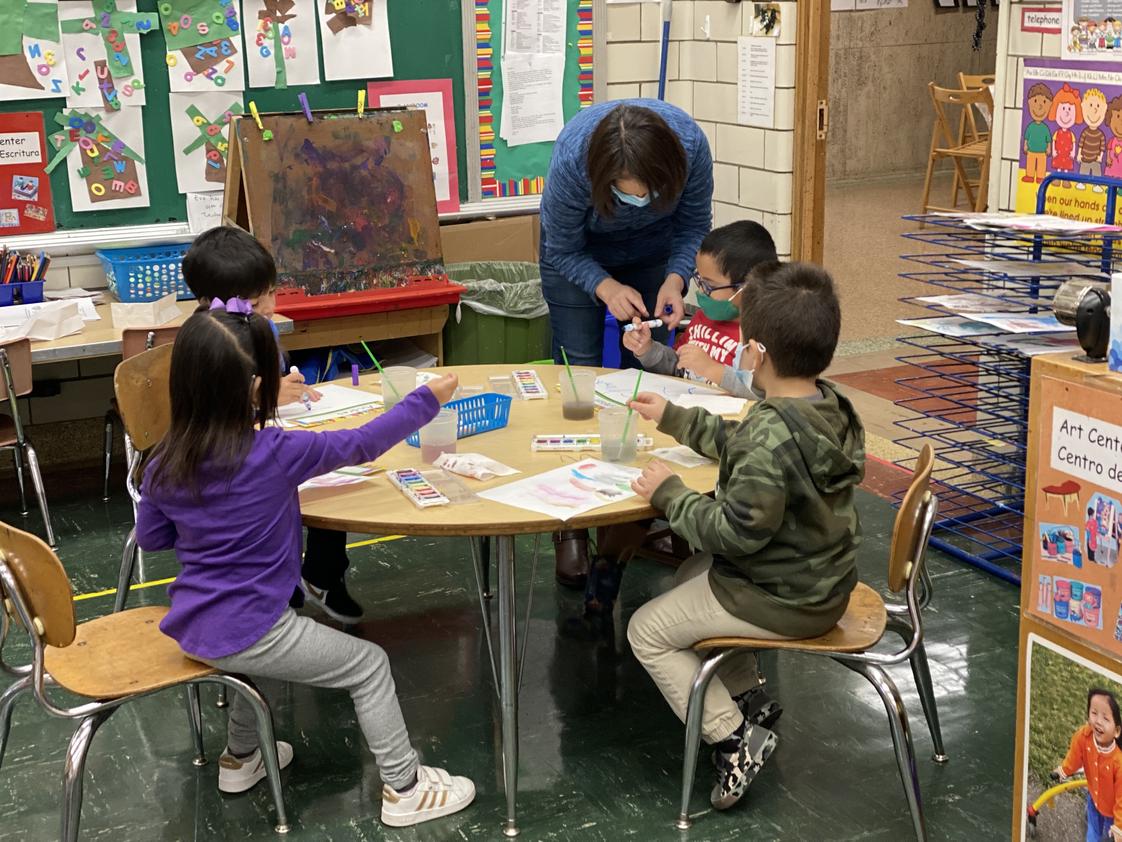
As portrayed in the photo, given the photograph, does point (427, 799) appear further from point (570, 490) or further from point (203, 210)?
point (203, 210)

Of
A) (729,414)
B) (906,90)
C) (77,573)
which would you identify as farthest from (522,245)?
(906,90)

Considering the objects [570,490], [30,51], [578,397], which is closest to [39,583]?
[570,490]

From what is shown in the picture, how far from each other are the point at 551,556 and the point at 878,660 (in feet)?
5.89

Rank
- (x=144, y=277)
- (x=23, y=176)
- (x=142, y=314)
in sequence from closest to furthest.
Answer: (x=142, y=314) < (x=144, y=277) < (x=23, y=176)

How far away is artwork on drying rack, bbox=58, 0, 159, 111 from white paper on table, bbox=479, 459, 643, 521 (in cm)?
321

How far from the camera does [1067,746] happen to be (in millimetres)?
2260

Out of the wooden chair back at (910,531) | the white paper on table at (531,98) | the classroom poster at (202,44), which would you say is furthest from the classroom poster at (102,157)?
the wooden chair back at (910,531)

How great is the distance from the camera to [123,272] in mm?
5035

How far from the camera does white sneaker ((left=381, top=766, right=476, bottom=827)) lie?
9.29ft

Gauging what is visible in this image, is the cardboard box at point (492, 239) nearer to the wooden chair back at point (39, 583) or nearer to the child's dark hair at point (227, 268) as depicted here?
the child's dark hair at point (227, 268)

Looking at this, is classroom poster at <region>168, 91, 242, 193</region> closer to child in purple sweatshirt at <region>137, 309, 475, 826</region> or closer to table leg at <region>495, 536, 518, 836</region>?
child in purple sweatshirt at <region>137, 309, 475, 826</region>

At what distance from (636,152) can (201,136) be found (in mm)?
2586

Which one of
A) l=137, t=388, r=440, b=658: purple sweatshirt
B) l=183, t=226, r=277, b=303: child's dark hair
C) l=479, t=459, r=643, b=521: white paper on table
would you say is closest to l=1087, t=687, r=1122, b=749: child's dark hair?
l=479, t=459, r=643, b=521: white paper on table

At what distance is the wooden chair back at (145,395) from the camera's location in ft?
10.6
